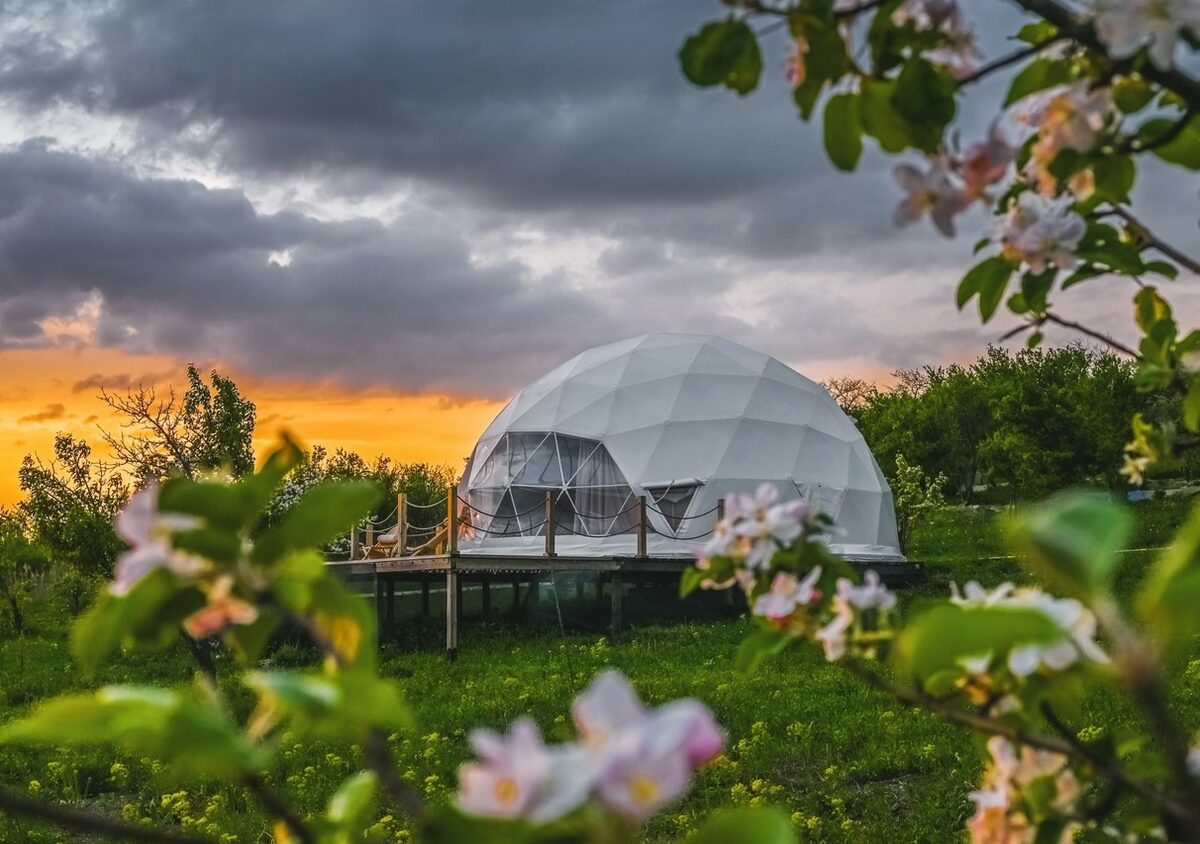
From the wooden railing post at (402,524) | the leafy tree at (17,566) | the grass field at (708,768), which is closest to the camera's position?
the grass field at (708,768)

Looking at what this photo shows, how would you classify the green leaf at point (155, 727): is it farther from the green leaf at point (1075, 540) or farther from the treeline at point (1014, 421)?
the treeline at point (1014, 421)

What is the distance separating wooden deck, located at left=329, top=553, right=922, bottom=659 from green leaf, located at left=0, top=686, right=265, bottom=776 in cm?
1341

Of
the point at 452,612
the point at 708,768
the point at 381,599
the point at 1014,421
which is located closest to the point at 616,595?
the point at 452,612

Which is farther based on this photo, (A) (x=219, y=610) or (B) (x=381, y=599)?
(B) (x=381, y=599)

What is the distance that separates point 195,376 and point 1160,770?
56.3ft

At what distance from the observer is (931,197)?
4.21ft

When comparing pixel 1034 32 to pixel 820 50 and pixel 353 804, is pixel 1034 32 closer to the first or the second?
pixel 820 50

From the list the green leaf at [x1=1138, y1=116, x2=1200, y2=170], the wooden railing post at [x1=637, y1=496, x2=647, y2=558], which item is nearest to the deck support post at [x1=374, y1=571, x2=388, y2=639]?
the wooden railing post at [x1=637, y1=496, x2=647, y2=558]

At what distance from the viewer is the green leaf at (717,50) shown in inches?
49.2

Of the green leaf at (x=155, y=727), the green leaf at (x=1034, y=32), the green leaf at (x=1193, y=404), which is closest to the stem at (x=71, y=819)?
the green leaf at (x=155, y=727)

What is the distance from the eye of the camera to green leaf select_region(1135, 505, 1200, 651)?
0.64 m

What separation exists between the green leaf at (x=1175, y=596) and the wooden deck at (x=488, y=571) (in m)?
13.6

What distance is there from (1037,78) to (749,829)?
110 centimetres

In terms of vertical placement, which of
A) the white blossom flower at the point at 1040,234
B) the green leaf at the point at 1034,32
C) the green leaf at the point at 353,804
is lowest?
the green leaf at the point at 353,804
